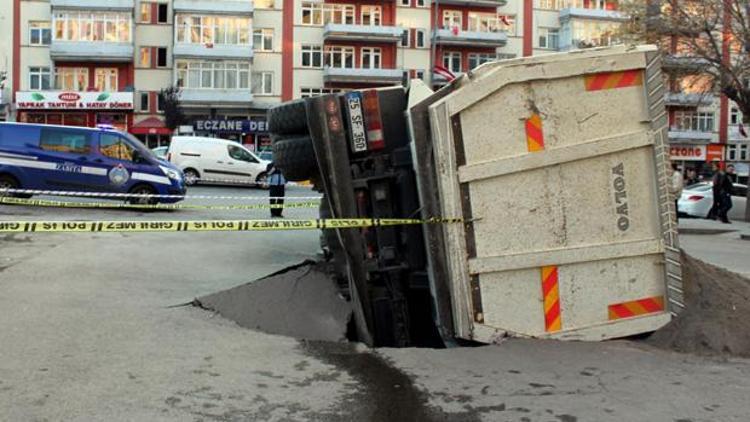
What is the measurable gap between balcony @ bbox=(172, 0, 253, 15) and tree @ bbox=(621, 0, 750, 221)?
34.3 meters

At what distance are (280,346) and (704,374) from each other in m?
2.96

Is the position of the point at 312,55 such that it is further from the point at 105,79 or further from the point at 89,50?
the point at 89,50

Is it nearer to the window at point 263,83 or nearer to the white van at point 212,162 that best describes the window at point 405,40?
the window at point 263,83

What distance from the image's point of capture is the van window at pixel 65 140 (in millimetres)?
16891

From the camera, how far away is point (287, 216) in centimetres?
1609

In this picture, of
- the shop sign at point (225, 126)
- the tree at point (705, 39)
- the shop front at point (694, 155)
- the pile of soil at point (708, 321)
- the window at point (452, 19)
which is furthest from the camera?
the shop front at point (694, 155)

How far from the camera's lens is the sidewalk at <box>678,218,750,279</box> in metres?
12.1

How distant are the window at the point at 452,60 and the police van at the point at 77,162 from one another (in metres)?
44.2

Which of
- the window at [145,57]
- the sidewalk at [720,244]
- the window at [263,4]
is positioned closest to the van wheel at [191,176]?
the sidewalk at [720,244]

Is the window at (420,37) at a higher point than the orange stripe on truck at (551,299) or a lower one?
higher

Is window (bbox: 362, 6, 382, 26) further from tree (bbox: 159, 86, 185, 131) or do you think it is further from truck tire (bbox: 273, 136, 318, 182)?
truck tire (bbox: 273, 136, 318, 182)

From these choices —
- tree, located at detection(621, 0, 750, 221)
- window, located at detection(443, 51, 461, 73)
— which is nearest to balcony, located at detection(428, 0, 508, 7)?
window, located at detection(443, 51, 461, 73)

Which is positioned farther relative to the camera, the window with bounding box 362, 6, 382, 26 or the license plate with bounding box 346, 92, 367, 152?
the window with bounding box 362, 6, 382, 26

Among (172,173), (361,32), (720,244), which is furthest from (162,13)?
(720,244)
